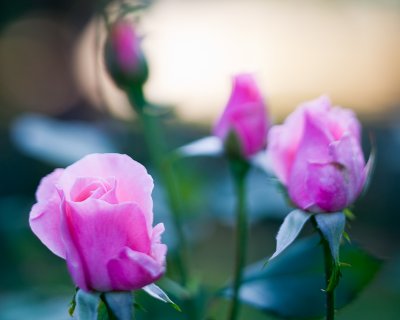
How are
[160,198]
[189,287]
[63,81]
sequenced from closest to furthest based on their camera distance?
[189,287] < [160,198] < [63,81]

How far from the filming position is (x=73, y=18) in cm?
277

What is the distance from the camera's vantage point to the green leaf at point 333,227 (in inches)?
16.5

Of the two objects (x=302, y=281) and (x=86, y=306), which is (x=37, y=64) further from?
(x=86, y=306)

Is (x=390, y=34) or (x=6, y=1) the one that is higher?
A: (x=6, y=1)

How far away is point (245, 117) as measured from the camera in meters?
0.60

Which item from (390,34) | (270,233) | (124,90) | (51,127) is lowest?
(270,233)

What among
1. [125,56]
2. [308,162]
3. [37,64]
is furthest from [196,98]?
[37,64]

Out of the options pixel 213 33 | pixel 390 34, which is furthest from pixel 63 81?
pixel 390 34

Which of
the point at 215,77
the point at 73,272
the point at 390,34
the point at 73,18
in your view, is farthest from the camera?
the point at 390,34

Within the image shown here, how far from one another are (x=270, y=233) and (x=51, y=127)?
5.12 feet

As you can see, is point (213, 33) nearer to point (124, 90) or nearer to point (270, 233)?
point (270, 233)

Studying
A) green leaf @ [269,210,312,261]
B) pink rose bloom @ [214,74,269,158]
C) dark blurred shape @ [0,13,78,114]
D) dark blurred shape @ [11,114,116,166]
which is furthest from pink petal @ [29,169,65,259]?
dark blurred shape @ [0,13,78,114]

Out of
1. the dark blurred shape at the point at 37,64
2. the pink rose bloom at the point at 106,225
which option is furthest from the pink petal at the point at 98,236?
the dark blurred shape at the point at 37,64

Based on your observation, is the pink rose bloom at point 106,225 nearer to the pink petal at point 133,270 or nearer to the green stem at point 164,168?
the pink petal at point 133,270
